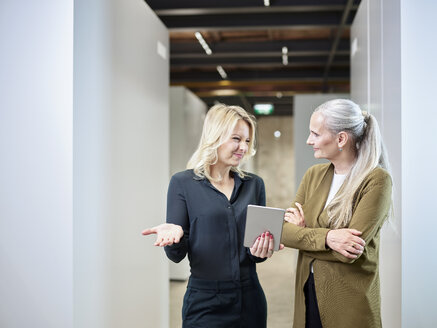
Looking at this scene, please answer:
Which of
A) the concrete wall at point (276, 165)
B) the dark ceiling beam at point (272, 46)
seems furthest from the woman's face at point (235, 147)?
the concrete wall at point (276, 165)

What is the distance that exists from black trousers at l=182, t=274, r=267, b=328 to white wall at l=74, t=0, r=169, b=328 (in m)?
0.72

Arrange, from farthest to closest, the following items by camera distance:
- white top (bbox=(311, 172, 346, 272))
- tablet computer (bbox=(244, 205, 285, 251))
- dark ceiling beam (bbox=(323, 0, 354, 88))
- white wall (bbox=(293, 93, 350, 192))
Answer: white wall (bbox=(293, 93, 350, 192))
dark ceiling beam (bbox=(323, 0, 354, 88))
white top (bbox=(311, 172, 346, 272))
tablet computer (bbox=(244, 205, 285, 251))

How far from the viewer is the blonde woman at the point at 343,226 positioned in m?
1.93

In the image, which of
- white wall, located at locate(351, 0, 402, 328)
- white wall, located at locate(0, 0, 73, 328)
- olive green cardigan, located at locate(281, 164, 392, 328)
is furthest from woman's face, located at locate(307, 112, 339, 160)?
white wall, located at locate(0, 0, 73, 328)

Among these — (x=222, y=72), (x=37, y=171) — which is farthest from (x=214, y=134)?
(x=222, y=72)

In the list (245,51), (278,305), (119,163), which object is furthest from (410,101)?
(245,51)

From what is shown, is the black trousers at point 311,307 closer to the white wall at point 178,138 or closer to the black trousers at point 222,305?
the black trousers at point 222,305

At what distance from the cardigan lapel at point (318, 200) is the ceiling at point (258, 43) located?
4.01m

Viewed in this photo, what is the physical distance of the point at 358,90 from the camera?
4086mm

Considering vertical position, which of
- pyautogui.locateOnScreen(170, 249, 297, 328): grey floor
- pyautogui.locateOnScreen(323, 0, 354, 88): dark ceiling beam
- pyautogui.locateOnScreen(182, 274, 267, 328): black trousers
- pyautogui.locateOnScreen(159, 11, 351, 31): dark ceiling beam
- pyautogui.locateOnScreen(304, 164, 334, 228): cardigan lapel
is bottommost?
pyautogui.locateOnScreen(170, 249, 297, 328): grey floor

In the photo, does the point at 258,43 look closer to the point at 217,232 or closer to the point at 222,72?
the point at 222,72

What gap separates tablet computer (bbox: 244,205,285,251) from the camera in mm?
1909

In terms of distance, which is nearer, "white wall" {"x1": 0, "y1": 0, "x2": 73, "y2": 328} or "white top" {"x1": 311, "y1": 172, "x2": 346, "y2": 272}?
"white top" {"x1": 311, "y1": 172, "x2": 346, "y2": 272}

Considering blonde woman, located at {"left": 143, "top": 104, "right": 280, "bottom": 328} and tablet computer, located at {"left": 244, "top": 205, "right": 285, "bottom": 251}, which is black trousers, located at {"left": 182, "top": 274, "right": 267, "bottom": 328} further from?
tablet computer, located at {"left": 244, "top": 205, "right": 285, "bottom": 251}
